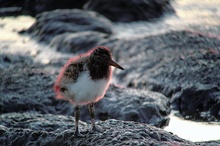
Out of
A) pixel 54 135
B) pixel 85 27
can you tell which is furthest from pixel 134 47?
pixel 54 135

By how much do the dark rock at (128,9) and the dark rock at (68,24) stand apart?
1131 millimetres

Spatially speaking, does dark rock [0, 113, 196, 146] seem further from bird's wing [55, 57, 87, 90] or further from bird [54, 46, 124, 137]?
bird's wing [55, 57, 87, 90]

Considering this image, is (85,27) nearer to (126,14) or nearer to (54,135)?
(126,14)

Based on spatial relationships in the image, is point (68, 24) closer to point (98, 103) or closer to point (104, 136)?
point (98, 103)

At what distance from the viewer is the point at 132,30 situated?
1719 cm

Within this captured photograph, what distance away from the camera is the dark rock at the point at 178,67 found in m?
10.4

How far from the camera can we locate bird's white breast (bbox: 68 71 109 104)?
666 cm

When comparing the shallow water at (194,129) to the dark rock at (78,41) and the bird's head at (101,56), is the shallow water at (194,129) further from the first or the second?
the dark rock at (78,41)

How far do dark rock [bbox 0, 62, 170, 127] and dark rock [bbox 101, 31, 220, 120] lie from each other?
2.13 ft

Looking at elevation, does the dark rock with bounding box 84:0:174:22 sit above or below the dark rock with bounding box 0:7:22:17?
above

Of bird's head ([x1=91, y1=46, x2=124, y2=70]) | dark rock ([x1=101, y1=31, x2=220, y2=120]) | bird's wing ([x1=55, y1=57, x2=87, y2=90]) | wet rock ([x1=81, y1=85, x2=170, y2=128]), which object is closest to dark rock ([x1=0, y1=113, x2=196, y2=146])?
bird's wing ([x1=55, y1=57, x2=87, y2=90])

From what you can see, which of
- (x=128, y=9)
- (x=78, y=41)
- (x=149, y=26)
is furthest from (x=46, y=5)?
(x=78, y=41)

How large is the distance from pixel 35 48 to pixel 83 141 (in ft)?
32.3

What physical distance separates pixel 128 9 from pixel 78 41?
3679 mm
